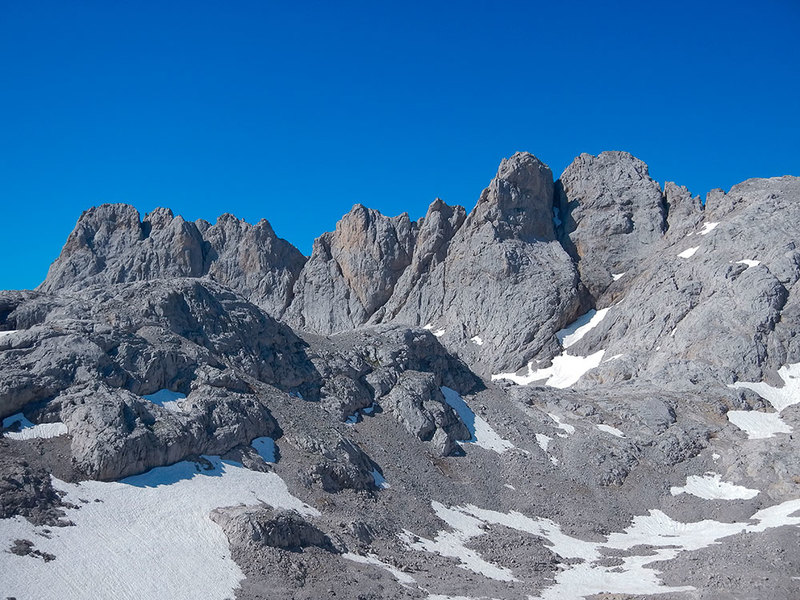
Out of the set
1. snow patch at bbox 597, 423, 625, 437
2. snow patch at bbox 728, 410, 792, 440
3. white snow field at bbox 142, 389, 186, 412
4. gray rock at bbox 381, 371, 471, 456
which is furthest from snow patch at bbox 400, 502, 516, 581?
snow patch at bbox 728, 410, 792, 440

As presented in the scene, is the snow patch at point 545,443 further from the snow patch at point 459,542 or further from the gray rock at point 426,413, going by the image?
the snow patch at point 459,542

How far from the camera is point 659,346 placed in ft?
257

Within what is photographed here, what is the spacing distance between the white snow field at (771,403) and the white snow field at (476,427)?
20925 millimetres

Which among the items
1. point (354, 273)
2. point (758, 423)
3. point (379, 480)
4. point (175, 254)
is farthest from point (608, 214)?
point (379, 480)

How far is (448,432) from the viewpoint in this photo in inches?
2218

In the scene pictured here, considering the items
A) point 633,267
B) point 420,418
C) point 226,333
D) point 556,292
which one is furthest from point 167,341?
point 633,267

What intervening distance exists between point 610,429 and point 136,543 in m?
42.5

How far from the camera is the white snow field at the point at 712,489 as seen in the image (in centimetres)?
5159

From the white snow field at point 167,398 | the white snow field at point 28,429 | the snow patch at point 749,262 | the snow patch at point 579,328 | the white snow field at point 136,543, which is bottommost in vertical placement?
the white snow field at point 136,543

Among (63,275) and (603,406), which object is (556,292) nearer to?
(603,406)

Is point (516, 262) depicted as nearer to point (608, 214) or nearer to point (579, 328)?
point (579, 328)

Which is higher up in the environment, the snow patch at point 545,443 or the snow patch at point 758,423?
the snow patch at point 758,423

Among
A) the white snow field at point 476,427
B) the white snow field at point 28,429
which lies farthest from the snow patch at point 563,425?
the white snow field at point 28,429

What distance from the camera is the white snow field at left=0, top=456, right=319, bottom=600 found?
26844mm
